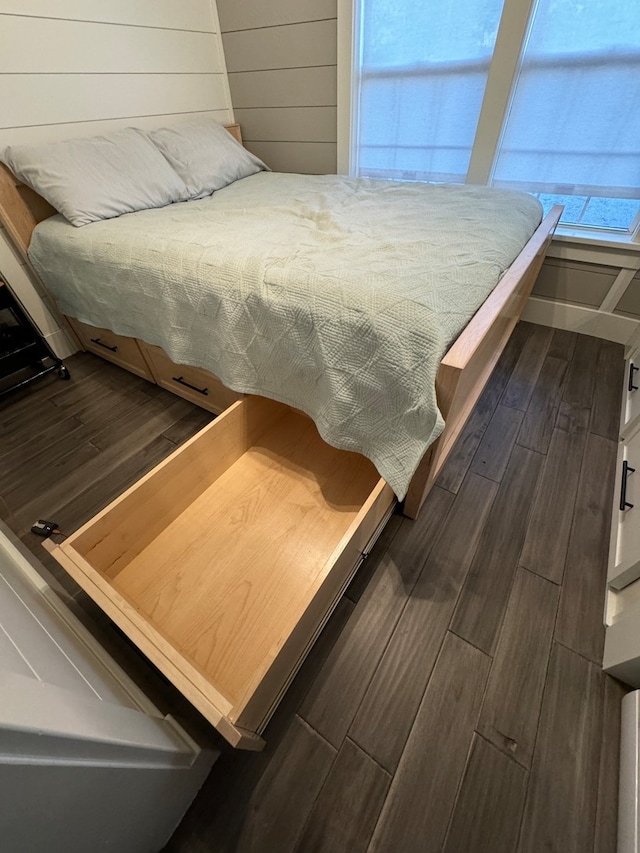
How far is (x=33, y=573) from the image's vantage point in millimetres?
869

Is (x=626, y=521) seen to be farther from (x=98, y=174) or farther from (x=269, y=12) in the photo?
(x=269, y=12)

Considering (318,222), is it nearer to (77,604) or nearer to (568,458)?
(568,458)

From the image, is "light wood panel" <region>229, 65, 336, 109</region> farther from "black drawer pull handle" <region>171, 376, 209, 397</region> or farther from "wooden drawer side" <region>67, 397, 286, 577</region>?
"wooden drawer side" <region>67, 397, 286, 577</region>

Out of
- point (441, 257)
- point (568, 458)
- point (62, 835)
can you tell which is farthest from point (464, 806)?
point (441, 257)

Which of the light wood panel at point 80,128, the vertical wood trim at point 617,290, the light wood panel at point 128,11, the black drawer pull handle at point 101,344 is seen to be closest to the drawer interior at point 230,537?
the black drawer pull handle at point 101,344

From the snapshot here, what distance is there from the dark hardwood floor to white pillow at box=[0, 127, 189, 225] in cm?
96

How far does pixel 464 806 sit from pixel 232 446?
0.99 meters

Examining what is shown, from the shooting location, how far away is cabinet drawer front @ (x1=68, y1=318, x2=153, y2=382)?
5.42 feet

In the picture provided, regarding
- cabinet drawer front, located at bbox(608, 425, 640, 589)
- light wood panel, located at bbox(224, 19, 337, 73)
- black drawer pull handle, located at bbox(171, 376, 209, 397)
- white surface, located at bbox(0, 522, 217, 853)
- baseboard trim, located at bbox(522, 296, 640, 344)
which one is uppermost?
light wood panel, located at bbox(224, 19, 337, 73)

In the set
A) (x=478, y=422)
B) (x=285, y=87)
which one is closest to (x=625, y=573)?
(x=478, y=422)

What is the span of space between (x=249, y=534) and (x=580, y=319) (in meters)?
2.08

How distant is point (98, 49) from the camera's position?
64.0 inches

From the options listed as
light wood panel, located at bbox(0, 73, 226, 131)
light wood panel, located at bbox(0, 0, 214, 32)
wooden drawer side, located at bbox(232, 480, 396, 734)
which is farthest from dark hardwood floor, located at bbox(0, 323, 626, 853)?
light wood panel, located at bbox(0, 0, 214, 32)

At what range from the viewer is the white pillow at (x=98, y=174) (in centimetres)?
145
